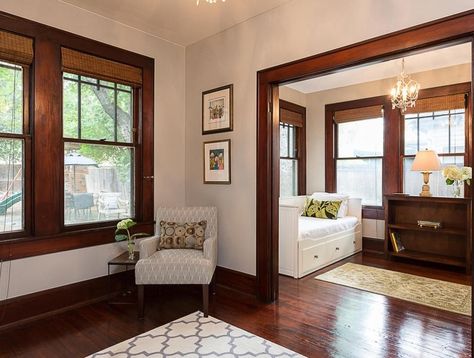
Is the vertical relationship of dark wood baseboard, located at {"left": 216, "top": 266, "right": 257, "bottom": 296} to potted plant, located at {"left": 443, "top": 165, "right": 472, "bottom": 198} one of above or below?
below

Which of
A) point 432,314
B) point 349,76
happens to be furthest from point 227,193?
point 349,76

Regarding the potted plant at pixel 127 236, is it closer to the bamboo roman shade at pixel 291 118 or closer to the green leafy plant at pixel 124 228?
the green leafy plant at pixel 124 228

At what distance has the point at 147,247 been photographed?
9.75 ft

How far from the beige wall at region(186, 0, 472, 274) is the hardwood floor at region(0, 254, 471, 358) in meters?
0.59

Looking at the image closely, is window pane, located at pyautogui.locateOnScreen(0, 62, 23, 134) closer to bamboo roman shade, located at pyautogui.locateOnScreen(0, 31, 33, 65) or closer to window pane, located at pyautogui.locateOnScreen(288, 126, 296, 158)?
bamboo roman shade, located at pyautogui.locateOnScreen(0, 31, 33, 65)

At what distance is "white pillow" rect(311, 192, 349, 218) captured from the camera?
5.05 metres

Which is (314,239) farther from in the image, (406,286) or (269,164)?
(269,164)

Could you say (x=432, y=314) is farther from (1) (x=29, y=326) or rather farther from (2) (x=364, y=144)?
(1) (x=29, y=326)

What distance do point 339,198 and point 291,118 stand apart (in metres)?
1.65

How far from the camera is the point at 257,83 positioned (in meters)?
3.21

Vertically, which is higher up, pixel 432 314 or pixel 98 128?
pixel 98 128

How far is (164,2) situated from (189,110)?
4.27 feet

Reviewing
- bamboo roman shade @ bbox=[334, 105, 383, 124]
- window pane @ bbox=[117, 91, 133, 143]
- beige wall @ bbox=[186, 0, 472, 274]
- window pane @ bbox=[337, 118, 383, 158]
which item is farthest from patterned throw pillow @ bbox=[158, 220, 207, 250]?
bamboo roman shade @ bbox=[334, 105, 383, 124]

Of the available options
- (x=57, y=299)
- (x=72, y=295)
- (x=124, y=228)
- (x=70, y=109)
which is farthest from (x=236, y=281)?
(x=70, y=109)
